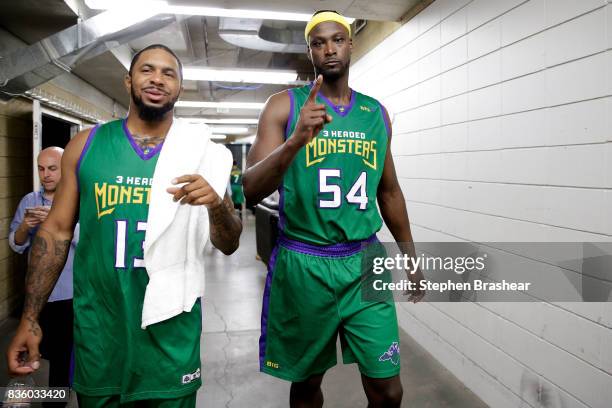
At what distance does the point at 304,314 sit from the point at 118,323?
70 centimetres

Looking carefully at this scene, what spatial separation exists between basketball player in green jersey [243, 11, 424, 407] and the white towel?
0.24 m

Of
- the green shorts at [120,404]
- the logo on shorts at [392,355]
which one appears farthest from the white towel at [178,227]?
the logo on shorts at [392,355]

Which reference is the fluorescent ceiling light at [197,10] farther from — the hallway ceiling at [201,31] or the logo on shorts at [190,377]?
the logo on shorts at [190,377]

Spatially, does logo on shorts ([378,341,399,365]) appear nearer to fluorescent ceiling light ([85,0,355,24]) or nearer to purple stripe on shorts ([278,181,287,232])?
purple stripe on shorts ([278,181,287,232])

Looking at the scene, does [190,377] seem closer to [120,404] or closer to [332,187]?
[120,404]

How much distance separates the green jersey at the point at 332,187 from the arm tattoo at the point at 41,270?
84 centimetres

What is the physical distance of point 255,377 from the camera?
3.02 metres

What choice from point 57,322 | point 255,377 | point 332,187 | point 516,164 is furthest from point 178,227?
Answer: point 255,377

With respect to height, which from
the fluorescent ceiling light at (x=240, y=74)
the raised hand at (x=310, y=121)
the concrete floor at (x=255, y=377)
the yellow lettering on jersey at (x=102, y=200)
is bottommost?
the concrete floor at (x=255, y=377)

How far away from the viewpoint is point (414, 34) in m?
3.57

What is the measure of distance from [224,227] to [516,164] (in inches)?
64.5

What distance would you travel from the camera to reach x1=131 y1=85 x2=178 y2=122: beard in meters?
1.54

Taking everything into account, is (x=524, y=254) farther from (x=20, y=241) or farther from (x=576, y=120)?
(x=20, y=241)

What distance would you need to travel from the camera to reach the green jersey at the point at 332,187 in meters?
1.83
